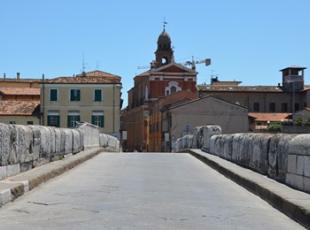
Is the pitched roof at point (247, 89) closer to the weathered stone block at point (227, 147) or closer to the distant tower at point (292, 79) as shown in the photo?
the distant tower at point (292, 79)

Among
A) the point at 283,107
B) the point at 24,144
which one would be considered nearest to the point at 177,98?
the point at 283,107

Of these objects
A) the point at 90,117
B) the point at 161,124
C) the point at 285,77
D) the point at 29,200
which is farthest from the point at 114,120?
the point at 29,200

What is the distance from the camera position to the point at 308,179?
39.2ft

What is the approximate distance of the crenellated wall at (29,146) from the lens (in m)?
14.6

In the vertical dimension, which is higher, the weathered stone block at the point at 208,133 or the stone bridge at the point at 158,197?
the weathered stone block at the point at 208,133

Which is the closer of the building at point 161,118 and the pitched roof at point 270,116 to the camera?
the building at point 161,118

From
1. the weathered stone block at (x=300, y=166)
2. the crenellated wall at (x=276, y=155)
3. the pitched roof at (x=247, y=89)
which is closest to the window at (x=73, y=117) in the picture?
the pitched roof at (x=247, y=89)

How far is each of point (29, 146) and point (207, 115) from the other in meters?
78.2

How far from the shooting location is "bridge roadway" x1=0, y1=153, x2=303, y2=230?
10.0 m

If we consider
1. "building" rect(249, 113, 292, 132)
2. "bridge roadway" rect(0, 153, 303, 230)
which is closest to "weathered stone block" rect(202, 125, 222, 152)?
Result: "bridge roadway" rect(0, 153, 303, 230)

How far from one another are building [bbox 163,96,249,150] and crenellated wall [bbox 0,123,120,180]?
67.2m

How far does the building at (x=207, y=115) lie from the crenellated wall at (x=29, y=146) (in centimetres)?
6715

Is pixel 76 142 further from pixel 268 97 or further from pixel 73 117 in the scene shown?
pixel 268 97

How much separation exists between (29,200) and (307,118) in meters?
93.0
